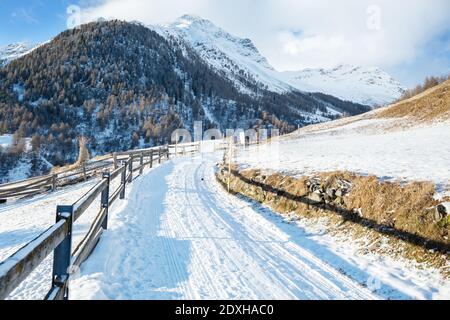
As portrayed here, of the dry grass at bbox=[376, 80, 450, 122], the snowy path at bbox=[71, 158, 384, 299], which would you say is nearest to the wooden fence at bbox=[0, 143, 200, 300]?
the snowy path at bbox=[71, 158, 384, 299]

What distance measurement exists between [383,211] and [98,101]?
549 feet

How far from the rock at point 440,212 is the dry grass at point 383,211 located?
109 millimetres

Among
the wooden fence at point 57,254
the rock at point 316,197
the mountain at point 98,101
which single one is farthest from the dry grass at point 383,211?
the mountain at point 98,101

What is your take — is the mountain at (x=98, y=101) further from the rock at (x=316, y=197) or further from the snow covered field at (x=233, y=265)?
the rock at (x=316, y=197)

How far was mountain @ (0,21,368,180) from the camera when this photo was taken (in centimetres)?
13375

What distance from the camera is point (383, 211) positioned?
8117 mm

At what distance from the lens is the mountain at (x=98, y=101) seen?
13375 centimetres

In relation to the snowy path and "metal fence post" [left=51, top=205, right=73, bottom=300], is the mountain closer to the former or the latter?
the snowy path

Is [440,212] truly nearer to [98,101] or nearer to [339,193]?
[339,193]

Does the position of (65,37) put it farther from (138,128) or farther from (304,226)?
(304,226)

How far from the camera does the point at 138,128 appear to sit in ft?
469

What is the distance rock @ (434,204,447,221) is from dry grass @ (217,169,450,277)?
109mm

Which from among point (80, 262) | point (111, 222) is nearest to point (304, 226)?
point (111, 222)

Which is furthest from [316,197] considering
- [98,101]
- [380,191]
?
[98,101]
